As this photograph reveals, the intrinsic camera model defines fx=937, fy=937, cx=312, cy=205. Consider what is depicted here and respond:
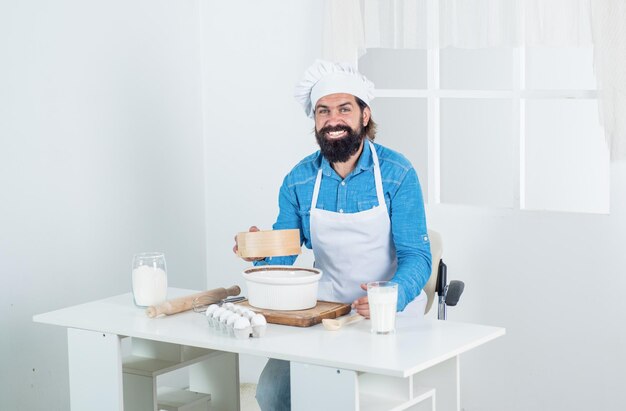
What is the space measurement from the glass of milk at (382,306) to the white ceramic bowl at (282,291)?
0.83 feet

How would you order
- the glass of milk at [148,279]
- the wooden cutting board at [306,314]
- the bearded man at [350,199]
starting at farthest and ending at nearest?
the bearded man at [350,199]
the glass of milk at [148,279]
the wooden cutting board at [306,314]

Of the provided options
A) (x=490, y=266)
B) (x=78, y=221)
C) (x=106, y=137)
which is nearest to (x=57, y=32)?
(x=106, y=137)

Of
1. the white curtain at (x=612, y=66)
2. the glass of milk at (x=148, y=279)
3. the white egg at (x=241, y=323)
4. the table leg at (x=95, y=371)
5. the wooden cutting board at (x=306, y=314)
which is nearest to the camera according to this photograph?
the white egg at (x=241, y=323)

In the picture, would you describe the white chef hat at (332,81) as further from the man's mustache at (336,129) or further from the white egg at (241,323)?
the white egg at (241,323)

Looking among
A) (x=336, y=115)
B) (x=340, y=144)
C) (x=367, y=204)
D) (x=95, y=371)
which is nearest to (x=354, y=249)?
(x=367, y=204)

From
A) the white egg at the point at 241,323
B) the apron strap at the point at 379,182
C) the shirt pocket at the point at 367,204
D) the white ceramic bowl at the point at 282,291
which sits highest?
the apron strap at the point at 379,182

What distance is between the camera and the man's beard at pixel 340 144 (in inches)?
124

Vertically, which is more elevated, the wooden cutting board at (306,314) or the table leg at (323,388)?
the wooden cutting board at (306,314)

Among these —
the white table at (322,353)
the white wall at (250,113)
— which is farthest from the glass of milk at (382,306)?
the white wall at (250,113)

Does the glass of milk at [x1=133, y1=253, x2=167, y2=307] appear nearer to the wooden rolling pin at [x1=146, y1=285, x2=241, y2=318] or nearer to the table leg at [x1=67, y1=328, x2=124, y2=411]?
the wooden rolling pin at [x1=146, y1=285, x2=241, y2=318]

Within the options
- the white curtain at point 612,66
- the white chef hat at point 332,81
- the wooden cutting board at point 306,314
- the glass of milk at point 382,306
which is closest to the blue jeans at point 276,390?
the wooden cutting board at point 306,314

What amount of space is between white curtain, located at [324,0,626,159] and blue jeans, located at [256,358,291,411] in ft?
5.00

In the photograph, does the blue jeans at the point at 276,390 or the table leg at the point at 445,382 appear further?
the blue jeans at the point at 276,390

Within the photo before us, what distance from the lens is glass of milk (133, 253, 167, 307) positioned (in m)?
2.89
